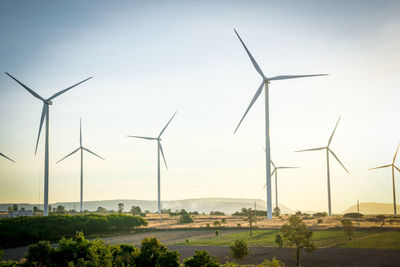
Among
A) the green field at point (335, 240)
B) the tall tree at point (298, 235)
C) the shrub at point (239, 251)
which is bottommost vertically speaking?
the green field at point (335, 240)

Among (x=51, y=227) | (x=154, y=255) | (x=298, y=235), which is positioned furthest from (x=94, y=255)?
(x=51, y=227)

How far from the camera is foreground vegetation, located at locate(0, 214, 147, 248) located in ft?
338

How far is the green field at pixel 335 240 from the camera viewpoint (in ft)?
280

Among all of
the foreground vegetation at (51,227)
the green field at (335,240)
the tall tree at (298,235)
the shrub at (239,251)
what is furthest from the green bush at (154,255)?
the foreground vegetation at (51,227)

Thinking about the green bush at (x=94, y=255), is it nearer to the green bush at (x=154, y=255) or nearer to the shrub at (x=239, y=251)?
the green bush at (x=154, y=255)

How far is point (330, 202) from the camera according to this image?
150 meters

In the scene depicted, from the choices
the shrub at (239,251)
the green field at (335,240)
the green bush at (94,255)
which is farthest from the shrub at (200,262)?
the green field at (335,240)

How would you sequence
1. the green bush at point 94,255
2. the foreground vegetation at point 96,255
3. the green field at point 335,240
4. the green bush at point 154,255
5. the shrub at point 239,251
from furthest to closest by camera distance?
the green field at point 335,240 → the shrub at point 239,251 → the green bush at point 94,255 → the foreground vegetation at point 96,255 → the green bush at point 154,255

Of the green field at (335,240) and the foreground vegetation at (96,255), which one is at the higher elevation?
the foreground vegetation at (96,255)

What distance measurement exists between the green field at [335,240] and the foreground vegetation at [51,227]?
118ft

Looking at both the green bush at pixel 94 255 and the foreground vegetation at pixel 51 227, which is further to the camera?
the foreground vegetation at pixel 51 227

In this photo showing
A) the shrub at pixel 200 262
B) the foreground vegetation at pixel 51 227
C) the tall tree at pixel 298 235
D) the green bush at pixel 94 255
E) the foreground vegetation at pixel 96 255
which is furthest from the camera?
the foreground vegetation at pixel 51 227

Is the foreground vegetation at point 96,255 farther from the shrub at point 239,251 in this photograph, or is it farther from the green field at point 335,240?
the green field at point 335,240

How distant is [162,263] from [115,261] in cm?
819
